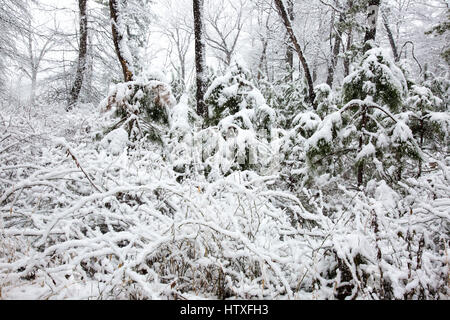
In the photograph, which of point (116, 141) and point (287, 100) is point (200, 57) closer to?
point (116, 141)

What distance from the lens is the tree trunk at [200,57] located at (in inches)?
241

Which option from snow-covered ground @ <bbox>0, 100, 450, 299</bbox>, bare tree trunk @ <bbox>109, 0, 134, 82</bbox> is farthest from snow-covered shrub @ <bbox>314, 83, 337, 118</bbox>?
bare tree trunk @ <bbox>109, 0, 134, 82</bbox>

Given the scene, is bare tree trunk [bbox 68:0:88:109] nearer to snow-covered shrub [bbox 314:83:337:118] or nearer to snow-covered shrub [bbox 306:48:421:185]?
snow-covered shrub [bbox 314:83:337:118]

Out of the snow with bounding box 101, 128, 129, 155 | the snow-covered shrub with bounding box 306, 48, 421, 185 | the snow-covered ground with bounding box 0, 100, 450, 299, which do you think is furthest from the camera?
the snow with bounding box 101, 128, 129, 155

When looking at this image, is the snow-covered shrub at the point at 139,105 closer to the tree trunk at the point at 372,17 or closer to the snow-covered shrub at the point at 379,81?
the snow-covered shrub at the point at 379,81

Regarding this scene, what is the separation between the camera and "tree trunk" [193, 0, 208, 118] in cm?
613

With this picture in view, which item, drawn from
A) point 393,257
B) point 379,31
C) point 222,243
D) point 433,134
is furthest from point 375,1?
point 379,31

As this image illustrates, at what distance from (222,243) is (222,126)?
112 inches

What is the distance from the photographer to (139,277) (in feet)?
4.43

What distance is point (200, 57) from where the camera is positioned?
623 centimetres

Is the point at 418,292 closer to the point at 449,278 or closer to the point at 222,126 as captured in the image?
the point at 449,278

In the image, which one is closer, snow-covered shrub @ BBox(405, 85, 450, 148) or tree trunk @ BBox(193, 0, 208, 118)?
snow-covered shrub @ BBox(405, 85, 450, 148)

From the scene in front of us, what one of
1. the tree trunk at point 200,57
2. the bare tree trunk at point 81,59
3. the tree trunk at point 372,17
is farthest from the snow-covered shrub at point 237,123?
the bare tree trunk at point 81,59
